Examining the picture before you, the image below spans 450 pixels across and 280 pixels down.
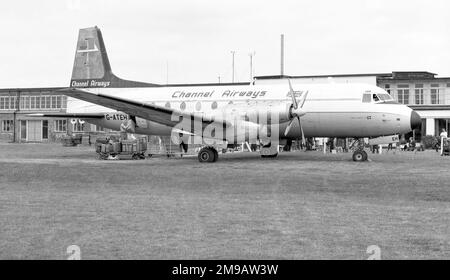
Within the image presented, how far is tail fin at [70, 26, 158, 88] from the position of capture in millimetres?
31688

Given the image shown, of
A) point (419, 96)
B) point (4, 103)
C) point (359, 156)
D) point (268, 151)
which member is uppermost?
point (4, 103)

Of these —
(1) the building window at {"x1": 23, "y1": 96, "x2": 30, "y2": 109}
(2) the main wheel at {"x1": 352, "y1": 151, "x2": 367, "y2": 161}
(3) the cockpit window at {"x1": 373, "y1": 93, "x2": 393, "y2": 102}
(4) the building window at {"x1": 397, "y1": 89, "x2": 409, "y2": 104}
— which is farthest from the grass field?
(1) the building window at {"x1": 23, "y1": 96, "x2": 30, "y2": 109}

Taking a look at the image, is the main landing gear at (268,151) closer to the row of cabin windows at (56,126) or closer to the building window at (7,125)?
the row of cabin windows at (56,126)

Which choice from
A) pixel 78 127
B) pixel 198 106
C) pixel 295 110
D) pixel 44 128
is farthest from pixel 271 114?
pixel 44 128

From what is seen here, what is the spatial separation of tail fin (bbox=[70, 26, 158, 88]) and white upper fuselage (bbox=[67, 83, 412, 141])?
4.87 metres

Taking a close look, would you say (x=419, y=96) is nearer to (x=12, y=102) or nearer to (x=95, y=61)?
(x=95, y=61)

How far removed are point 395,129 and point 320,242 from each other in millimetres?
17606

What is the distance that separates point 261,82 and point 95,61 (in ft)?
84.6

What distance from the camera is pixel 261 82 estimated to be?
5516cm

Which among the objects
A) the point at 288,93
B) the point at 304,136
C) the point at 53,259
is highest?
the point at 288,93

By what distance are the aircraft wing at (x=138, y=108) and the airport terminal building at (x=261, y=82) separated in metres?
21.4

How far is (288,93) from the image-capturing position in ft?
86.6
